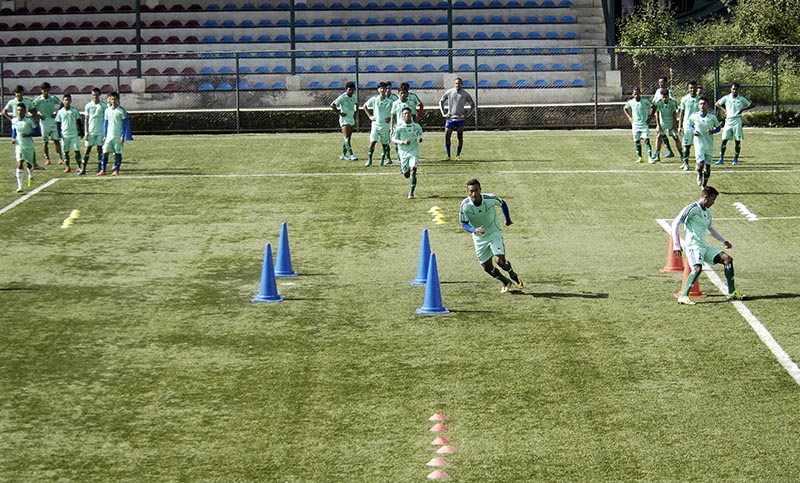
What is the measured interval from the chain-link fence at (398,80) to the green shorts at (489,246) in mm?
22363

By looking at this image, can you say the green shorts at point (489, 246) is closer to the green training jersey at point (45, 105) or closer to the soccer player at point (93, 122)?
the soccer player at point (93, 122)

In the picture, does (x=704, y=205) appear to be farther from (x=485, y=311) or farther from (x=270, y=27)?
(x=270, y=27)

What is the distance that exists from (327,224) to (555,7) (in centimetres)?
2573

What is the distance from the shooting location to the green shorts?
1764 centimetres

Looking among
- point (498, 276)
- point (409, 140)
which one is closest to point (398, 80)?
point (409, 140)

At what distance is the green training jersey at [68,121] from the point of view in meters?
30.8

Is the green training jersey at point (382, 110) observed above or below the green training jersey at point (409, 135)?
above

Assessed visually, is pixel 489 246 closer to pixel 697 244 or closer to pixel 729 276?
pixel 697 244

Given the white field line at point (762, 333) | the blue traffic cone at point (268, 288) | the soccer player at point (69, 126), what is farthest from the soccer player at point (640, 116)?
the blue traffic cone at point (268, 288)

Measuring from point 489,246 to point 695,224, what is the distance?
2.75 meters

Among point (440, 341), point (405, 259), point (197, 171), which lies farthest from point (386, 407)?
point (197, 171)

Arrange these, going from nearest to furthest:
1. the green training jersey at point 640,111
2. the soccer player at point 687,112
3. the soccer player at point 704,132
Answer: the soccer player at point 704,132 → the soccer player at point 687,112 → the green training jersey at point 640,111

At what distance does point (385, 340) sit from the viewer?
1530cm

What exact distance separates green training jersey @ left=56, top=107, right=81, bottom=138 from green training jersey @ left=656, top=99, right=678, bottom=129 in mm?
13864
